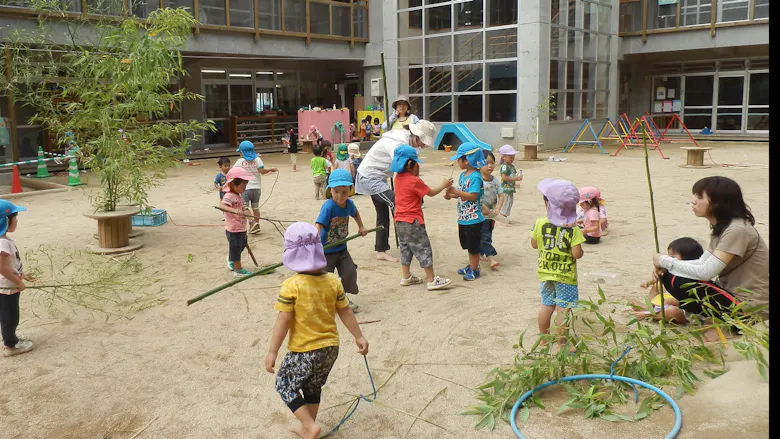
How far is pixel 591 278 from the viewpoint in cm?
588

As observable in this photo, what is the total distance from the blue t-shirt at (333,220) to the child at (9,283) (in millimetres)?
2109

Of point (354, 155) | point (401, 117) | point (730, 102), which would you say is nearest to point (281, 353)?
point (401, 117)

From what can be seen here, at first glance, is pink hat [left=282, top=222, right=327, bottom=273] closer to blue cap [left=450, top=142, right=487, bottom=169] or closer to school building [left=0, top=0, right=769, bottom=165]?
blue cap [left=450, top=142, right=487, bottom=169]

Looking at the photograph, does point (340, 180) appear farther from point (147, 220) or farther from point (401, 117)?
point (147, 220)

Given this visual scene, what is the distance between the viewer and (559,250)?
418 cm

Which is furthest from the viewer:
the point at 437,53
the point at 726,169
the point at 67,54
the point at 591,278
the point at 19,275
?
the point at 437,53

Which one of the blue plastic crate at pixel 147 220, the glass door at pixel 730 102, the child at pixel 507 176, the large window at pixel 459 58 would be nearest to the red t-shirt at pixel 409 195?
the child at pixel 507 176

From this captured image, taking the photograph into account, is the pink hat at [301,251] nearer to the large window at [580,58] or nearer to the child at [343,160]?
the child at [343,160]

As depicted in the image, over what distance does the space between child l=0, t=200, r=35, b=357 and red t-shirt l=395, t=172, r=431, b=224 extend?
2942 millimetres

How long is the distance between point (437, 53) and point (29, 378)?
59.7ft

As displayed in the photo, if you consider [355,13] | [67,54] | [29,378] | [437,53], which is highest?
[355,13]

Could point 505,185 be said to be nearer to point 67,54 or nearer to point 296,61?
point 67,54

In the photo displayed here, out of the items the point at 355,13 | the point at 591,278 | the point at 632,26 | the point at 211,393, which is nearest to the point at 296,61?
the point at 355,13

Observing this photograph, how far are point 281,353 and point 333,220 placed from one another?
1.21 metres
